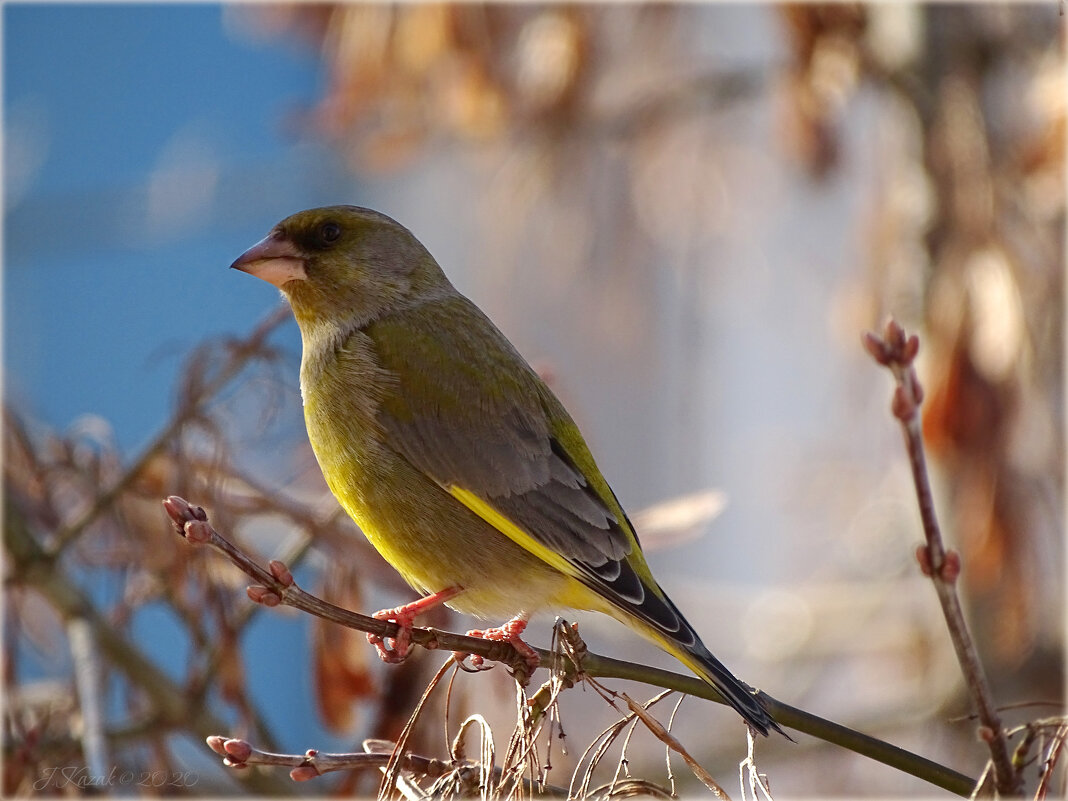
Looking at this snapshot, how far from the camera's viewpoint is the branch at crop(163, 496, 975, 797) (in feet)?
5.27

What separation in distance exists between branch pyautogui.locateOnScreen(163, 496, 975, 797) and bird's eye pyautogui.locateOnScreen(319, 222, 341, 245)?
1.20 m

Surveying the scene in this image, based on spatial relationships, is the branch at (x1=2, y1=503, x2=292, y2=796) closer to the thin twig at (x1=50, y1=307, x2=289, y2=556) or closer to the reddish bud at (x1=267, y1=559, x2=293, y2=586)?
the thin twig at (x1=50, y1=307, x2=289, y2=556)

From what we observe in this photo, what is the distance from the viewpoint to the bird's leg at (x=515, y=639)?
2084 mm

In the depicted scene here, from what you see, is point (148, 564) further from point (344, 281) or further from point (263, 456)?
point (263, 456)

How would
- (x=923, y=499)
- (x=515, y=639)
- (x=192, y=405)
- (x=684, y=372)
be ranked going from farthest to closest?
(x=684, y=372) < (x=192, y=405) < (x=515, y=639) < (x=923, y=499)

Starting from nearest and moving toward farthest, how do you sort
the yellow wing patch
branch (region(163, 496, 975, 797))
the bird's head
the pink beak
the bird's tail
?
branch (region(163, 496, 975, 797)) → the bird's tail → the yellow wing patch → the pink beak → the bird's head

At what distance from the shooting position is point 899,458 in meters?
5.09

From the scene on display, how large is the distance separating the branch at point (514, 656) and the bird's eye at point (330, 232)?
1.20m

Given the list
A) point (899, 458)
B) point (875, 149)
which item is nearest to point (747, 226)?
point (875, 149)

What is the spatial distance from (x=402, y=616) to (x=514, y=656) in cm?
50

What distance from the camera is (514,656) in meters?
2.07

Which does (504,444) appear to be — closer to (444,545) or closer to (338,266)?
(444,545)

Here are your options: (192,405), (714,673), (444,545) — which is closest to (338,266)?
(192,405)

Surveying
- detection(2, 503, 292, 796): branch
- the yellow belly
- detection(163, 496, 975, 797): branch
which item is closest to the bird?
the yellow belly
